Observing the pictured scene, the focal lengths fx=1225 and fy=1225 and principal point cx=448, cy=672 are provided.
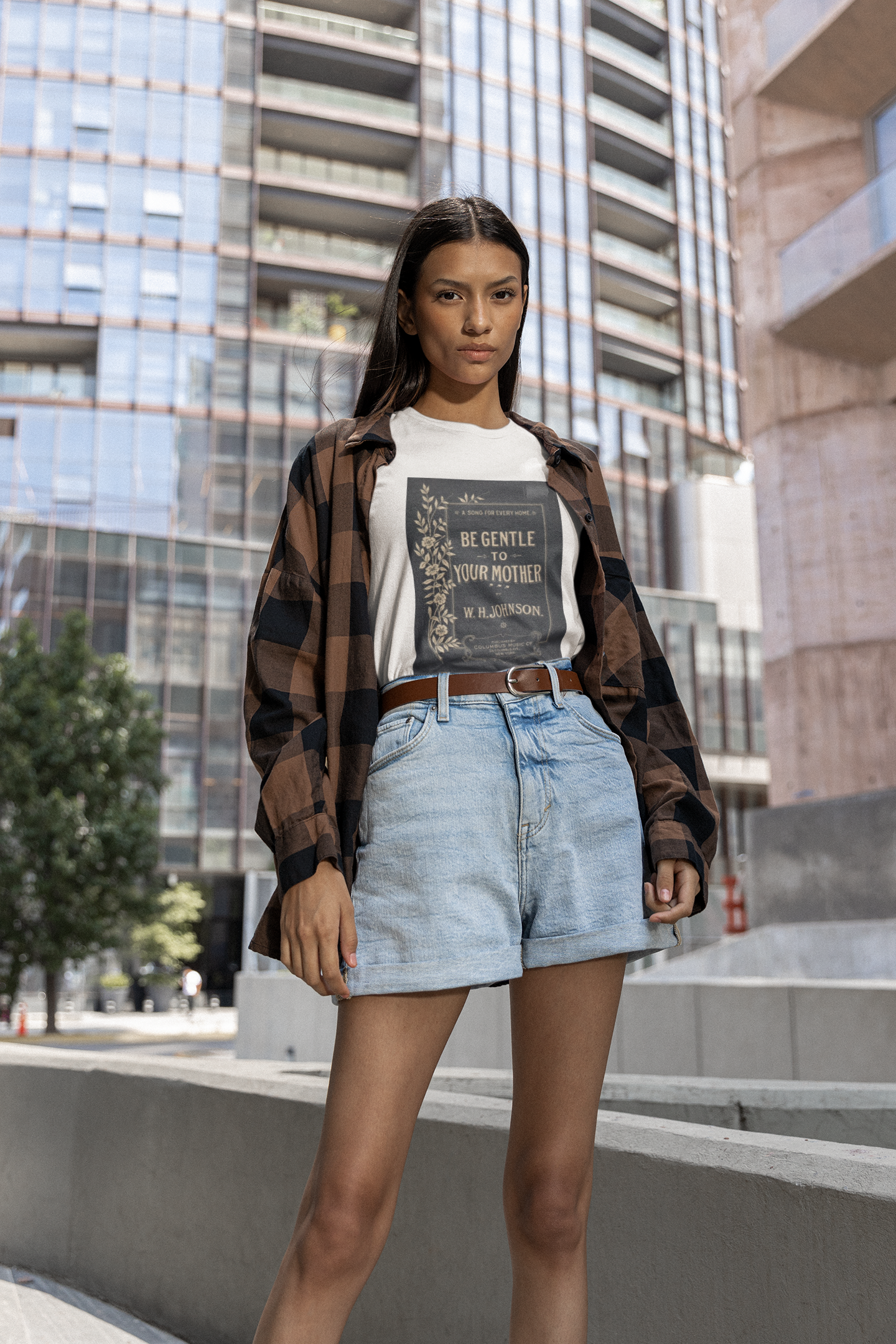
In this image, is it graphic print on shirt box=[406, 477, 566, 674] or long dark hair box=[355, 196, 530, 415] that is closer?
graphic print on shirt box=[406, 477, 566, 674]

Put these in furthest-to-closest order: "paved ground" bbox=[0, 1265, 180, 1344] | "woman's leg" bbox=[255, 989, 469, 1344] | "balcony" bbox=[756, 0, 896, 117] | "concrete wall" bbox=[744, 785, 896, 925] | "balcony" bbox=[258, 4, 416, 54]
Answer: "balcony" bbox=[258, 4, 416, 54] < "balcony" bbox=[756, 0, 896, 117] < "concrete wall" bbox=[744, 785, 896, 925] < "paved ground" bbox=[0, 1265, 180, 1344] < "woman's leg" bbox=[255, 989, 469, 1344]

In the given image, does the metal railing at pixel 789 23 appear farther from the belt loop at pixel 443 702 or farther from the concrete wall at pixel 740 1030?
the belt loop at pixel 443 702

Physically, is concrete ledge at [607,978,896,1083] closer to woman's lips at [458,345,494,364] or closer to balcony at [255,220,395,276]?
woman's lips at [458,345,494,364]

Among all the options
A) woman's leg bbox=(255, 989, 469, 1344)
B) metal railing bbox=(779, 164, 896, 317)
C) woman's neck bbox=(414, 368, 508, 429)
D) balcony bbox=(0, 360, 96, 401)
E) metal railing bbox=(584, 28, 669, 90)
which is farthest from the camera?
metal railing bbox=(584, 28, 669, 90)

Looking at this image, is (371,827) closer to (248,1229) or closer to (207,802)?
(248,1229)

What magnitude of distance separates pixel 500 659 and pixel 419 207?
2.98 ft

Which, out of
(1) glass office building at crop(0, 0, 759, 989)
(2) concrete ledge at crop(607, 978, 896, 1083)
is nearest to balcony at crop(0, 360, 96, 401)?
(1) glass office building at crop(0, 0, 759, 989)

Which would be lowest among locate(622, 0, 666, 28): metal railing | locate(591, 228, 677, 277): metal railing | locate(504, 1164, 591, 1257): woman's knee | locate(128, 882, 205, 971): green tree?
locate(128, 882, 205, 971): green tree

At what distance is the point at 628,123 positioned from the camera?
190 ft

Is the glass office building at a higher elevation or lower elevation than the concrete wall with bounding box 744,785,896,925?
higher

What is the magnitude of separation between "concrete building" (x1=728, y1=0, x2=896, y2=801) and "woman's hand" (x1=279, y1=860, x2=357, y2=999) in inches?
484

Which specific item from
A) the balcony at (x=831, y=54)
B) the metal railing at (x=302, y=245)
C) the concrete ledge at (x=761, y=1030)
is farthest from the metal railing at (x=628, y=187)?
the concrete ledge at (x=761, y=1030)

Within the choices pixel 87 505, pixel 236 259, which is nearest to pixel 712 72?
pixel 236 259

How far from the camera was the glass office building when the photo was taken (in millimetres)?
40969
